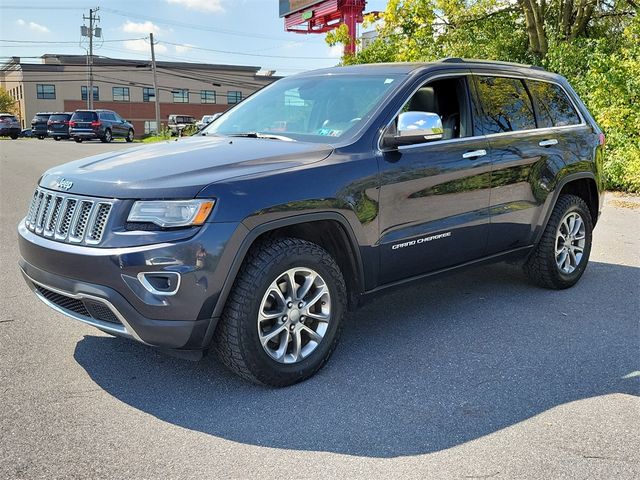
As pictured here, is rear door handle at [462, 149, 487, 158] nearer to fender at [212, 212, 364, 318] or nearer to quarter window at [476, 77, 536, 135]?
quarter window at [476, 77, 536, 135]

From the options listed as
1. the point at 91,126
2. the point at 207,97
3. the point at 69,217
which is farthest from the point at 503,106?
the point at 207,97

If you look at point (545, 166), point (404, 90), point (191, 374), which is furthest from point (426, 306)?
point (191, 374)

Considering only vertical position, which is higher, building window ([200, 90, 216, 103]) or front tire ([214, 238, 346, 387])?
building window ([200, 90, 216, 103])

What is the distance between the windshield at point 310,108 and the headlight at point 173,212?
113cm

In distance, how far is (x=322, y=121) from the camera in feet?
14.4

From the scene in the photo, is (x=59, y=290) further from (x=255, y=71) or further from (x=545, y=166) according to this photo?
(x=255, y=71)

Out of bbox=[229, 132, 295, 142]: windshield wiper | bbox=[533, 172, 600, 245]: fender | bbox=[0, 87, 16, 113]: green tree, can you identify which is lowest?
bbox=[533, 172, 600, 245]: fender

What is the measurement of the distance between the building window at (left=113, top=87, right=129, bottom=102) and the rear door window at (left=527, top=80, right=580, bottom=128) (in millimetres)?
72439

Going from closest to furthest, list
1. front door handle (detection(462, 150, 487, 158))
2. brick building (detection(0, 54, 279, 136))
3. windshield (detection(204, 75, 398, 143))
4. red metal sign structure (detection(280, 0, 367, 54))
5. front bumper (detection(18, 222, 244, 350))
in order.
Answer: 1. front bumper (detection(18, 222, 244, 350))
2. windshield (detection(204, 75, 398, 143))
3. front door handle (detection(462, 150, 487, 158))
4. red metal sign structure (detection(280, 0, 367, 54))
5. brick building (detection(0, 54, 279, 136))

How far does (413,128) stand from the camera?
3990 mm

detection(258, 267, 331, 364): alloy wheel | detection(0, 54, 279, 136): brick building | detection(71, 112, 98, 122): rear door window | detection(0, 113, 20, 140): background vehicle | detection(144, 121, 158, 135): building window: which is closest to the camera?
detection(258, 267, 331, 364): alloy wheel

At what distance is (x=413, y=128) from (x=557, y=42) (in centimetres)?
1119

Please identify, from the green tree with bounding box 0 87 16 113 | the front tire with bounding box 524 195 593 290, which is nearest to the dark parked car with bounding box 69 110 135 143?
the front tire with bounding box 524 195 593 290

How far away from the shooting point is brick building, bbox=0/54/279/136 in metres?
71.1
